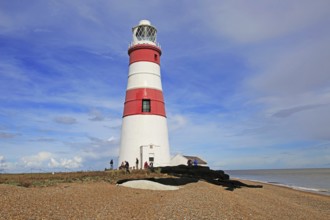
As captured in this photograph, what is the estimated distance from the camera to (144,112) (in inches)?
1037

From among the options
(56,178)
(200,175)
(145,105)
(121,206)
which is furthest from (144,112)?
(121,206)

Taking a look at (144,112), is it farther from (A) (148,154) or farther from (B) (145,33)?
(B) (145,33)

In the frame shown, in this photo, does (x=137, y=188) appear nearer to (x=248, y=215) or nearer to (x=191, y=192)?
(x=191, y=192)

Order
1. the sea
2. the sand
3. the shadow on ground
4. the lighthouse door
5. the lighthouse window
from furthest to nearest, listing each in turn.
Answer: the sea, the lighthouse window, the lighthouse door, the shadow on ground, the sand

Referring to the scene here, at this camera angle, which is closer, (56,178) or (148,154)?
(56,178)

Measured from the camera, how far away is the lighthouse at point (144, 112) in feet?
85.6

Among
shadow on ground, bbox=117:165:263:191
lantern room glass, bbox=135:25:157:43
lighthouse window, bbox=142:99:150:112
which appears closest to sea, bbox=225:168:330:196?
shadow on ground, bbox=117:165:263:191

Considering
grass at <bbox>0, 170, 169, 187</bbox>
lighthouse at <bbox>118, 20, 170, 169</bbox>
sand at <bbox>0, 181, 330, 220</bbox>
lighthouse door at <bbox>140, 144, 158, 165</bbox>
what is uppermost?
lighthouse at <bbox>118, 20, 170, 169</bbox>

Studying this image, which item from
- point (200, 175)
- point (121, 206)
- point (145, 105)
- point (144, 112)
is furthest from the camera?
point (145, 105)

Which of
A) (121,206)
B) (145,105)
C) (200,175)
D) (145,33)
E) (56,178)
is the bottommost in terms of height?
(121,206)

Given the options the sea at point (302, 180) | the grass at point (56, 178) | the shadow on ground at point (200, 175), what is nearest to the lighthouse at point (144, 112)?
the shadow on ground at point (200, 175)

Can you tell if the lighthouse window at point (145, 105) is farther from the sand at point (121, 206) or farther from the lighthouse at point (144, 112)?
the sand at point (121, 206)

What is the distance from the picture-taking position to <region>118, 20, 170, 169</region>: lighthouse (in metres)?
26.1

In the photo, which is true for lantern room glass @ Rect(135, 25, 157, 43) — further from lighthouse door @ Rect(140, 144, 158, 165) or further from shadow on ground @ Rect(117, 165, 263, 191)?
shadow on ground @ Rect(117, 165, 263, 191)
